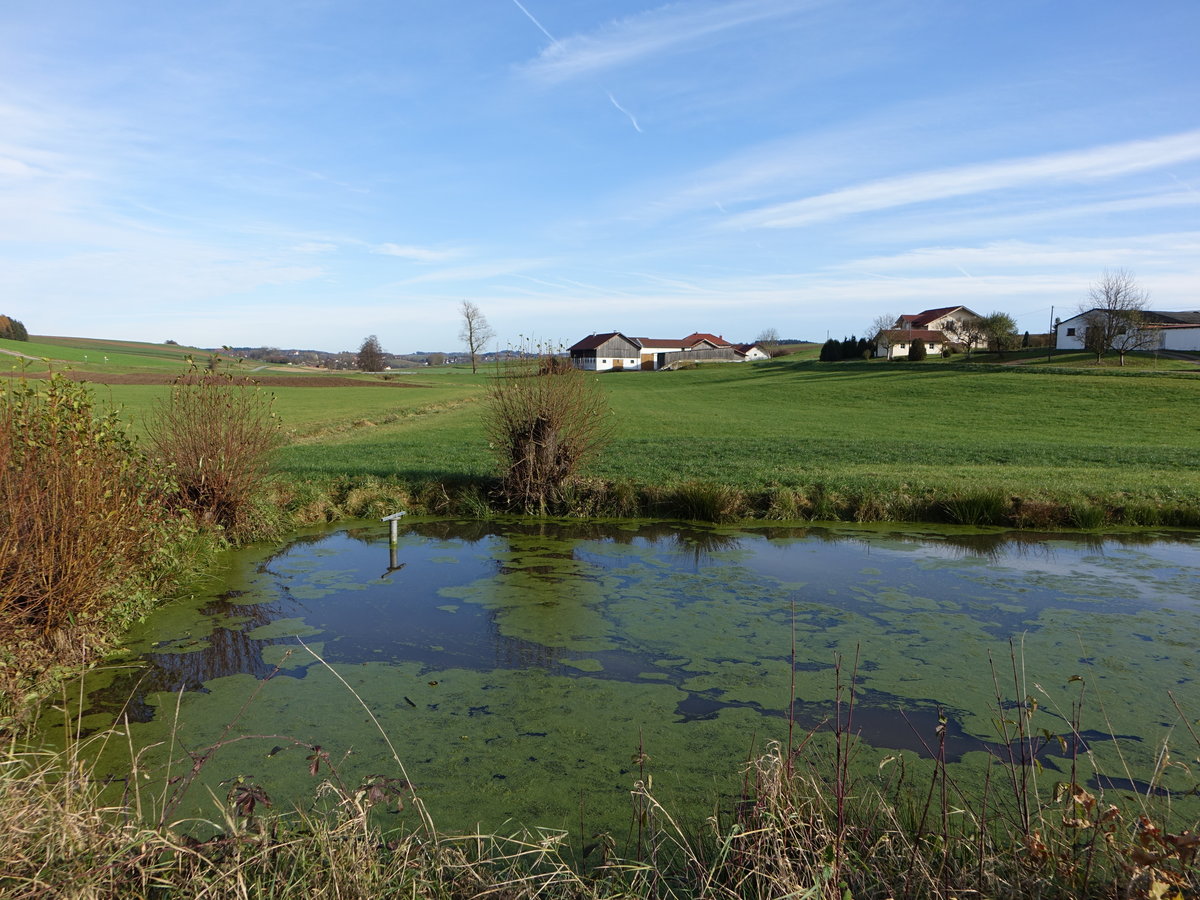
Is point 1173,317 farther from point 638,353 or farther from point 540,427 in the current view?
point 540,427

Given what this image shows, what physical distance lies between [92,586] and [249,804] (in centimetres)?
457

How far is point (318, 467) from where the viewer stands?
55.4 feet

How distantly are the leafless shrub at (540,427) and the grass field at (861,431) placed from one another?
117 centimetres

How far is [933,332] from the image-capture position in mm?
74125

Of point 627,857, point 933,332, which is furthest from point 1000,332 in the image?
point 627,857

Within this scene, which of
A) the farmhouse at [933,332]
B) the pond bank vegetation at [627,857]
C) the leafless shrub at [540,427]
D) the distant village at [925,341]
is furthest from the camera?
the farmhouse at [933,332]

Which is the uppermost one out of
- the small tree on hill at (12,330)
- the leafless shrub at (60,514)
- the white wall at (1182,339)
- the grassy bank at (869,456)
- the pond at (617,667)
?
the small tree on hill at (12,330)

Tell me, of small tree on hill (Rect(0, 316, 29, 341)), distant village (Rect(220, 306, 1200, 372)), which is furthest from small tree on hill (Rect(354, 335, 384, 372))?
small tree on hill (Rect(0, 316, 29, 341))

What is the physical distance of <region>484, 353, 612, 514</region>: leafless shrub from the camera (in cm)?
1362

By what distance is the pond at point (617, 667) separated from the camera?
5.14m

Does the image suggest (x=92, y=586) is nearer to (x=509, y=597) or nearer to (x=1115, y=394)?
(x=509, y=597)

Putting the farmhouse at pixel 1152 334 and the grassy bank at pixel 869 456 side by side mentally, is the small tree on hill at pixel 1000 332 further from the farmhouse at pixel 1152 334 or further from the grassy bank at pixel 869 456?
the grassy bank at pixel 869 456

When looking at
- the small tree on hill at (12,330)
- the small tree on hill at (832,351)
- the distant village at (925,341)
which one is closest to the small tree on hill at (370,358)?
the distant village at (925,341)

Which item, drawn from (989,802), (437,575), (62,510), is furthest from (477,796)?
(437,575)
